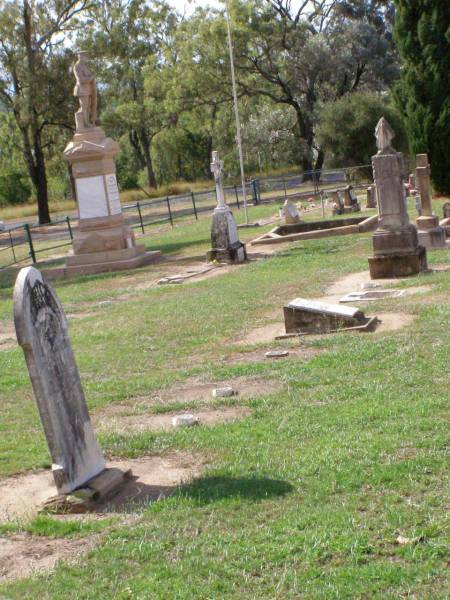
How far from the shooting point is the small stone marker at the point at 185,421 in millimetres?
7676

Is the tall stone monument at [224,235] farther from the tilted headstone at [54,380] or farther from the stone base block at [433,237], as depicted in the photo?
the tilted headstone at [54,380]

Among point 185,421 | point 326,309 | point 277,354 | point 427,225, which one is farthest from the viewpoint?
point 427,225

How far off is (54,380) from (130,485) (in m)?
0.89

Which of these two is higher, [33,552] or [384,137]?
[384,137]

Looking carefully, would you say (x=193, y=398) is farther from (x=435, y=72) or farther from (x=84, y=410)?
(x=435, y=72)

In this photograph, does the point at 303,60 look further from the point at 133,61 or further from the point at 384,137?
the point at 384,137

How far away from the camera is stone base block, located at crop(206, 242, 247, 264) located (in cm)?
1984

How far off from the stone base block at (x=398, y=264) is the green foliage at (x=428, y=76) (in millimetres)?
14894

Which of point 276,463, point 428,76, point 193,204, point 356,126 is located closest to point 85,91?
point 428,76

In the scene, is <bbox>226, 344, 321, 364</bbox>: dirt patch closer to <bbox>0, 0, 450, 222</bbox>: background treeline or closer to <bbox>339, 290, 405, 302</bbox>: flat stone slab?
<bbox>339, 290, 405, 302</bbox>: flat stone slab

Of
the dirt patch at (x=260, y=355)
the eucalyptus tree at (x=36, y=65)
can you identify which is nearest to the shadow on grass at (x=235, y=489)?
the dirt patch at (x=260, y=355)

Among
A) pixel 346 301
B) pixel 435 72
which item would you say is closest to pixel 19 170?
pixel 435 72

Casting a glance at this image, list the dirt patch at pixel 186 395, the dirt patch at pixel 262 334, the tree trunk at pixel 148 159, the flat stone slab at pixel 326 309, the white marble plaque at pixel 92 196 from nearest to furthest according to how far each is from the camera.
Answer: the dirt patch at pixel 186 395 → the flat stone slab at pixel 326 309 → the dirt patch at pixel 262 334 → the white marble plaque at pixel 92 196 → the tree trunk at pixel 148 159

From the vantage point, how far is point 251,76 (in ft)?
153
